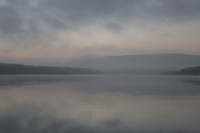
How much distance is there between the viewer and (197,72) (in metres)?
86.9

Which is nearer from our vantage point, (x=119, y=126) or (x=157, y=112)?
(x=119, y=126)

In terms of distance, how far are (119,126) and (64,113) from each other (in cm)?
292

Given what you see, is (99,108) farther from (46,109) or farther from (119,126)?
(119,126)

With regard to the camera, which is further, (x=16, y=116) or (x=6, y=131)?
(x=16, y=116)

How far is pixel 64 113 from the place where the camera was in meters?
11.1

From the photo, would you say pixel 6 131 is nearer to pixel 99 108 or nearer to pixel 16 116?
pixel 16 116

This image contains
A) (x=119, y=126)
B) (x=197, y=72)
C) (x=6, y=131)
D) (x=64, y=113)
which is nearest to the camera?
(x=6, y=131)

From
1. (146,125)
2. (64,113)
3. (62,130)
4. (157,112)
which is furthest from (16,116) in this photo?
(157,112)

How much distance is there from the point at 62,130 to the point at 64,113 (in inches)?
112

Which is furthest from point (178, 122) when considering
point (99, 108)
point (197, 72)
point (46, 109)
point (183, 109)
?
point (197, 72)

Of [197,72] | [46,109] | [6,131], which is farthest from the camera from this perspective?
[197,72]

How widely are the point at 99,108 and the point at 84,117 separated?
7.05 ft

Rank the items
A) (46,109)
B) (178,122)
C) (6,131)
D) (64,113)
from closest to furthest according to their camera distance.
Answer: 1. (6,131)
2. (178,122)
3. (64,113)
4. (46,109)

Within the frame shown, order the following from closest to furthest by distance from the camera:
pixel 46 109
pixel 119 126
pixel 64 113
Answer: pixel 119 126
pixel 64 113
pixel 46 109
